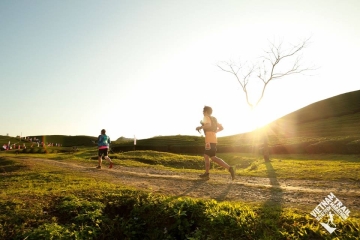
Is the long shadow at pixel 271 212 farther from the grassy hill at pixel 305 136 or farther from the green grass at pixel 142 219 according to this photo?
the grassy hill at pixel 305 136

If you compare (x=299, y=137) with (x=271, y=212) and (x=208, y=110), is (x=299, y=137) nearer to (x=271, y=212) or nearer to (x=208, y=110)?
(x=208, y=110)

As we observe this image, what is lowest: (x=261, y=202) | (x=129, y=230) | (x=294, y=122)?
(x=129, y=230)

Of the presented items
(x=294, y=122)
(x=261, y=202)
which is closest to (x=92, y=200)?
(x=261, y=202)

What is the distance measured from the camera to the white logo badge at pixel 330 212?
18.9ft

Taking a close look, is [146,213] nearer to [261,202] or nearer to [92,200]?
[92,200]

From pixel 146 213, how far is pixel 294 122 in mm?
60776

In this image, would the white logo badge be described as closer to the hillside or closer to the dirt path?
the dirt path

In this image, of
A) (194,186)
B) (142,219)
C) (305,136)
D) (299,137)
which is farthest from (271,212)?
(305,136)

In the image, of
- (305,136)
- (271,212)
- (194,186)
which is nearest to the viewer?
(271,212)

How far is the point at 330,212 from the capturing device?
21.2ft

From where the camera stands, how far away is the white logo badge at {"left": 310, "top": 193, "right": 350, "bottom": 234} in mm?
5746

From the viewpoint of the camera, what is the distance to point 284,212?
6.57 metres

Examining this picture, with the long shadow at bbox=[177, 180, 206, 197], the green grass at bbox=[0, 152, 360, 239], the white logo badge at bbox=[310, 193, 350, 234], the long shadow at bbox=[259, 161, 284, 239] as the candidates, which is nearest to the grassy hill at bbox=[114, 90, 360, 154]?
the long shadow at bbox=[177, 180, 206, 197]

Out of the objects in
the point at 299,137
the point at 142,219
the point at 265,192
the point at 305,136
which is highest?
the point at 305,136
